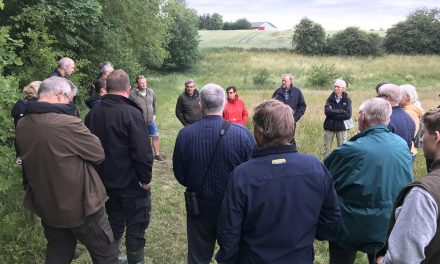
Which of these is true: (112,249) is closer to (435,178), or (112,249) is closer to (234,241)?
(234,241)

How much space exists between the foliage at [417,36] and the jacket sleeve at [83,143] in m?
48.8

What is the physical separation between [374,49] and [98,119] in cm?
4700

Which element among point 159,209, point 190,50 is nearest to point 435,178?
point 159,209

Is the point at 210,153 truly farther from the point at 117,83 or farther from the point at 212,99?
the point at 117,83

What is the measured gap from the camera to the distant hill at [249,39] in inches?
2207

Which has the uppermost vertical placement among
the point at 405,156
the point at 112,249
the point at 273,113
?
the point at 273,113

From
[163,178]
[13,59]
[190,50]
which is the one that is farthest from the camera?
[190,50]

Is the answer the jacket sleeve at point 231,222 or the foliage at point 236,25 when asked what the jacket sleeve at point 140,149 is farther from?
the foliage at point 236,25

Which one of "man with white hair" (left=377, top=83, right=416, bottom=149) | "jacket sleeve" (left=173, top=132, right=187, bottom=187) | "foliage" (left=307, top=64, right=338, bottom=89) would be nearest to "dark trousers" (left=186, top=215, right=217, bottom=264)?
"jacket sleeve" (left=173, top=132, right=187, bottom=187)

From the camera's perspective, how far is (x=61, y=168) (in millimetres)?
3035

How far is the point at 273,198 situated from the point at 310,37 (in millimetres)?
47449

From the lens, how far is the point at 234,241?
7.93 ft

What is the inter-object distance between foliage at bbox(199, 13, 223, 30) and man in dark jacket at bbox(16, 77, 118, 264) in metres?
101

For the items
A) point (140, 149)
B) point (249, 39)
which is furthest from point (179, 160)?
point (249, 39)
